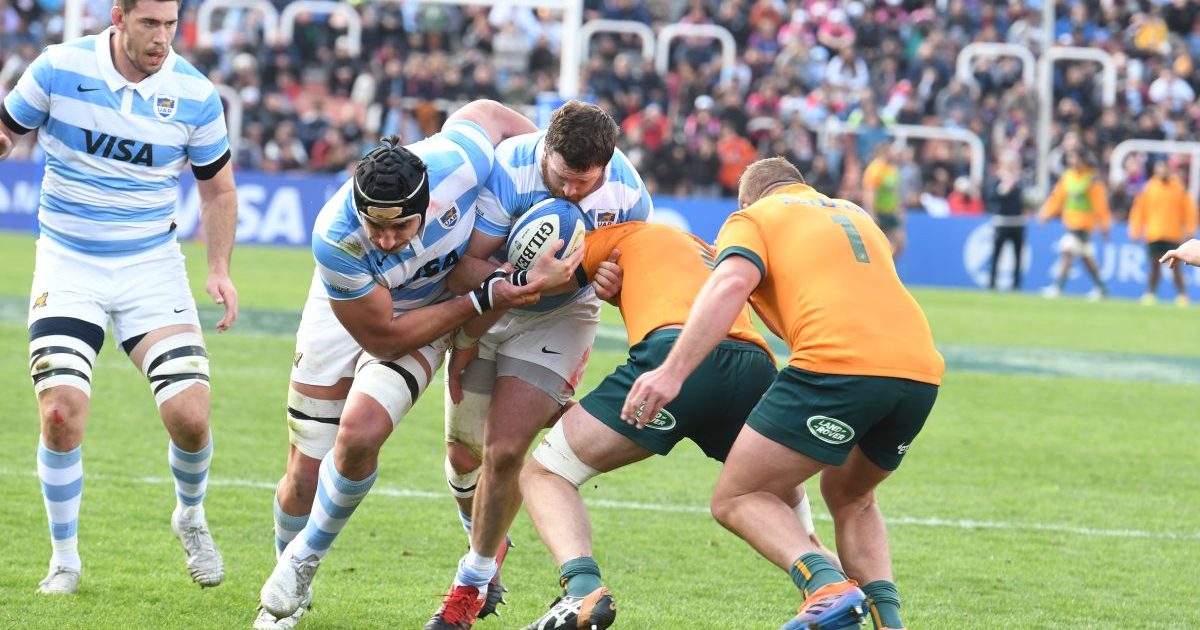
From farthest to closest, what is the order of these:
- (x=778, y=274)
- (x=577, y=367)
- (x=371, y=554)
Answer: (x=371, y=554) → (x=577, y=367) → (x=778, y=274)

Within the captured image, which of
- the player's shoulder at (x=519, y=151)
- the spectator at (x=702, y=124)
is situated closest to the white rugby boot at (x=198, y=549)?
the player's shoulder at (x=519, y=151)

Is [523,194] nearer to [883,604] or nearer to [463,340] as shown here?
[463,340]

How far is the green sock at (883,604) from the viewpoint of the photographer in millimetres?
5410

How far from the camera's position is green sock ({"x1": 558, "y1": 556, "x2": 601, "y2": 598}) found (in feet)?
16.9

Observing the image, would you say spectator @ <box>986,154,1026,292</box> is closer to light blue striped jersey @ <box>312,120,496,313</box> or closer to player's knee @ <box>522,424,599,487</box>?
light blue striped jersey @ <box>312,120,496,313</box>

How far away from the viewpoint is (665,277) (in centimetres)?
564

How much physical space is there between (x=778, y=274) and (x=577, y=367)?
120 cm

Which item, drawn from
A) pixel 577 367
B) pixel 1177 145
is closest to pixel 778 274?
pixel 577 367

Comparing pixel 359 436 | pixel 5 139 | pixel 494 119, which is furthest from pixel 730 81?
pixel 359 436

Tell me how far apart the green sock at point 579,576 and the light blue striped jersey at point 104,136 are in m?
2.28

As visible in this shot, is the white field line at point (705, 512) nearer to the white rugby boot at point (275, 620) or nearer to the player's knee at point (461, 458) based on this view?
the player's knee at point (461, 458)

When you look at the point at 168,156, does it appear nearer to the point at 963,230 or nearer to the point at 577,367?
the point at 577,367

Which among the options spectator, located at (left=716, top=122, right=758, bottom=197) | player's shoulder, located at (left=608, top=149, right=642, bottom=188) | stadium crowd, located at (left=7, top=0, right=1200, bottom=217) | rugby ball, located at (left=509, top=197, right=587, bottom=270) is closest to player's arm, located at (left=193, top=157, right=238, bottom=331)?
rugby ball, located at (left=509, top=197, right=587, bottom=270)

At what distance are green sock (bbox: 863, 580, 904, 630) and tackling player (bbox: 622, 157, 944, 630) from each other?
45 centimetres
